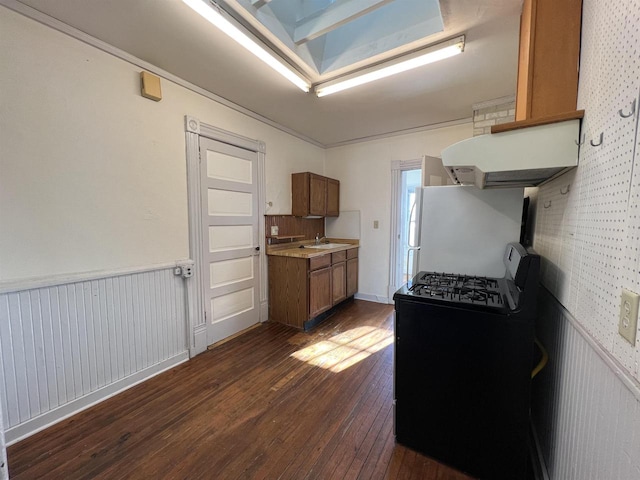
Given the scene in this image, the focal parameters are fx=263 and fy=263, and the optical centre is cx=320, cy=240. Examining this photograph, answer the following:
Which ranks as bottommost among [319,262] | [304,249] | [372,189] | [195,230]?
[319,262]

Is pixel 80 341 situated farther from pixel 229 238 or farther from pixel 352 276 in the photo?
pixel 352 276

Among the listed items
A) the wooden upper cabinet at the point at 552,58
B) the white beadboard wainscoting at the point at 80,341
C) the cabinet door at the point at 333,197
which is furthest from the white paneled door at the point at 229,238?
the wooden upper cabinet at the point at 552,58

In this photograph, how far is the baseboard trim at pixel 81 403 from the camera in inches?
64.2

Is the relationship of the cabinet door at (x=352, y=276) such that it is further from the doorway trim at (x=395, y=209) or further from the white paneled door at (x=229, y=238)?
the white paneled door at (x=229, y=238)

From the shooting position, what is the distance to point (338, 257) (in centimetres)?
383

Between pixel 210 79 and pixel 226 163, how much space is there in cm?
80

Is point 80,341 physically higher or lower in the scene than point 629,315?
lower

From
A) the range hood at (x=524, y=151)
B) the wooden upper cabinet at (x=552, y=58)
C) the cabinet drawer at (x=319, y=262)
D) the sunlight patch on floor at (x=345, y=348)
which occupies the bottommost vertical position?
the sunlight patch on floor at (x=345, y=348)

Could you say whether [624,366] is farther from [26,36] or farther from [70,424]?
[26,36]

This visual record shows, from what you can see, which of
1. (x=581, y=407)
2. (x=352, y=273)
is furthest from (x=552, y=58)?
(x=352, y=273)

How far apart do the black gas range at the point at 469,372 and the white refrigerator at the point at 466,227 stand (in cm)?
59

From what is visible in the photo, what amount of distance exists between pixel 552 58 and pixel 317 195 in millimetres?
2979

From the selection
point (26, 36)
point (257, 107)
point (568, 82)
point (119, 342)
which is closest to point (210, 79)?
point (257, 107)

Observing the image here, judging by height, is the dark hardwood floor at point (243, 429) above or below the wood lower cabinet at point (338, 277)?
below
